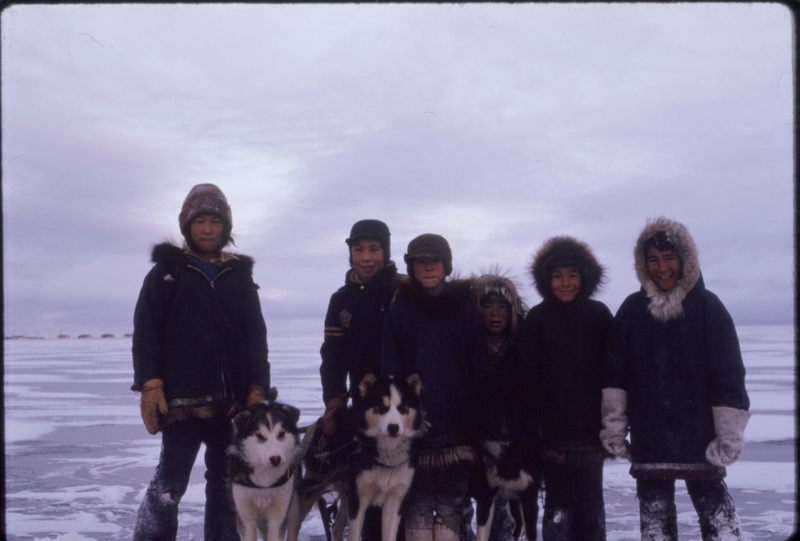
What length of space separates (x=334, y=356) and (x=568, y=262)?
184 centimetres

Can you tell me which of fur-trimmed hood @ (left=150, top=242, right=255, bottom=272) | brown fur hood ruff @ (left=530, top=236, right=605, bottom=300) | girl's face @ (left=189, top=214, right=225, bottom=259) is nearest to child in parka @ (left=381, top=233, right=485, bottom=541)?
brown fur hood ruff @ (left=530, top=236, right=605, bottom=300)

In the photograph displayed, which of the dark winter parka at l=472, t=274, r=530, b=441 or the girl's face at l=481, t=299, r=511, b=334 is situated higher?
the girl's face at l=481, t=299, r=511, b=334

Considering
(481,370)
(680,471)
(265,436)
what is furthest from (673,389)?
(265,436)

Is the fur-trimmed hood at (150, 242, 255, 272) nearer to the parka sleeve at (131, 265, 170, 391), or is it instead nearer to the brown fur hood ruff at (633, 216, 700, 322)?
the parka sleeve at (131, 265, 170, 391)

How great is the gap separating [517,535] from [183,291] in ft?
9.94

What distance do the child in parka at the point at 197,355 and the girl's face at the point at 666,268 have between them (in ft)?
8.91

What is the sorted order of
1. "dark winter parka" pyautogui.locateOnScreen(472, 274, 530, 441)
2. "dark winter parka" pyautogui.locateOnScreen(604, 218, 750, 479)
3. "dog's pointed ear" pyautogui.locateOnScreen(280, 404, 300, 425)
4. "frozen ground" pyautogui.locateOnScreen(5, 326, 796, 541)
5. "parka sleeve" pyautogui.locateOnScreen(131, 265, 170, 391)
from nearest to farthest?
"dark winter parka" pyautogui.locateOnScreen(604, 218, 750, 479)
"parka sleeve" pyautogui.locateOnScreen(131, 265, 170, 391)
"dog's pointed ear" pyautogui.locateOnScreen(280, 404, 300, 425)
"dark winter parka" pyautogui.locateOnScreen(472, 274, 530, 441)
"frozen ground" pyautogui.locateOnScreen(5, 326, 796, 541)

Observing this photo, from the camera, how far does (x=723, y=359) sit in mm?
4266

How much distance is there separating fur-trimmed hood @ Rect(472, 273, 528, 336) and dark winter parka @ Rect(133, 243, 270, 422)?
5.39 ft

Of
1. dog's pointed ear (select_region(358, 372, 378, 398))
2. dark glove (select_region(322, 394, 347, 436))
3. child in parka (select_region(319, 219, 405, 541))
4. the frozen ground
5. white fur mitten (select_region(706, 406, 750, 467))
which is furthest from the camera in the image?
the frozen ground

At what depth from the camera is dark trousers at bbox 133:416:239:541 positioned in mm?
4297

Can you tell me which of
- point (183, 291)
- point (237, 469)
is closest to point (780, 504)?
point (237, 469)

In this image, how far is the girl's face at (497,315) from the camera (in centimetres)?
521

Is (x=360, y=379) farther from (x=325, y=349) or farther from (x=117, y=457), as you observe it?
(x=117, y=457)
